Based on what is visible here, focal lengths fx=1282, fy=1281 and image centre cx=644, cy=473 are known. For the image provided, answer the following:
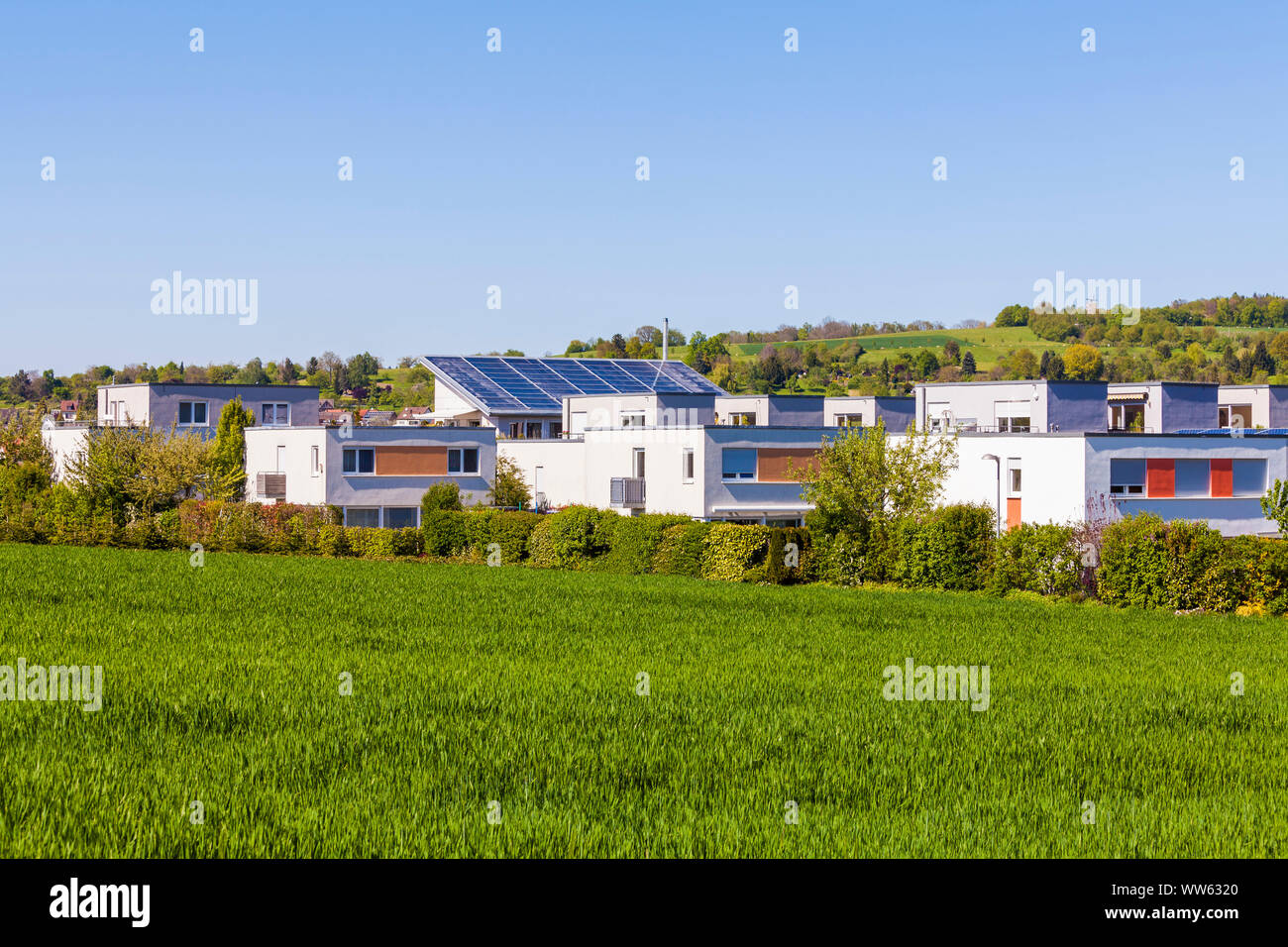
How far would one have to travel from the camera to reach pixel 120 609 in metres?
24.7

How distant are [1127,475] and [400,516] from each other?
3027 centimetres

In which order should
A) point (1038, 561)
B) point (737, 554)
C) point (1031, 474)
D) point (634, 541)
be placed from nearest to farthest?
1. point (1038, 561)
2. point (737, 554)
3. point (634, 541)
4. point (1031, 474)

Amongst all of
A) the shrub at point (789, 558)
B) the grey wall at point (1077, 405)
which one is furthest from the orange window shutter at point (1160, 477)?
the shrub at point (789, 558)

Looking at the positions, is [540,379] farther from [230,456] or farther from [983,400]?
[983,400]

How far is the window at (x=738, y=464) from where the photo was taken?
4934 centimetres

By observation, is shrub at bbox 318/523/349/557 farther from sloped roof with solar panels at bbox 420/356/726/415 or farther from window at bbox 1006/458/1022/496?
sloped roof with solar panels at bbox 420/356/726/415

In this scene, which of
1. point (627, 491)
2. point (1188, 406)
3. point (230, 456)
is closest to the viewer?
point (627, 491)

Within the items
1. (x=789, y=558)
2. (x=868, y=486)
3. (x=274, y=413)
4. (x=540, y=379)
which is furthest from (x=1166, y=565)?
(x=274, y=413)

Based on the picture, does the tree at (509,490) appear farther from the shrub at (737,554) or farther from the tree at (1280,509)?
the tree at (1280,509)

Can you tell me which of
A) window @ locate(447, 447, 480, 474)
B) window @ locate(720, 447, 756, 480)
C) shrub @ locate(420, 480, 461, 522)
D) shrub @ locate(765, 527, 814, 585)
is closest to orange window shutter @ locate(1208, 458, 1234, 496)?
window @ locate(720, 447, 756, 480)

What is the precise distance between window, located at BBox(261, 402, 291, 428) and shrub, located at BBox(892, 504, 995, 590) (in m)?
44.9

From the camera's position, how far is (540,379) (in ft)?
250

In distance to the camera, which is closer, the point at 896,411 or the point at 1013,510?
the point at 1013,510
